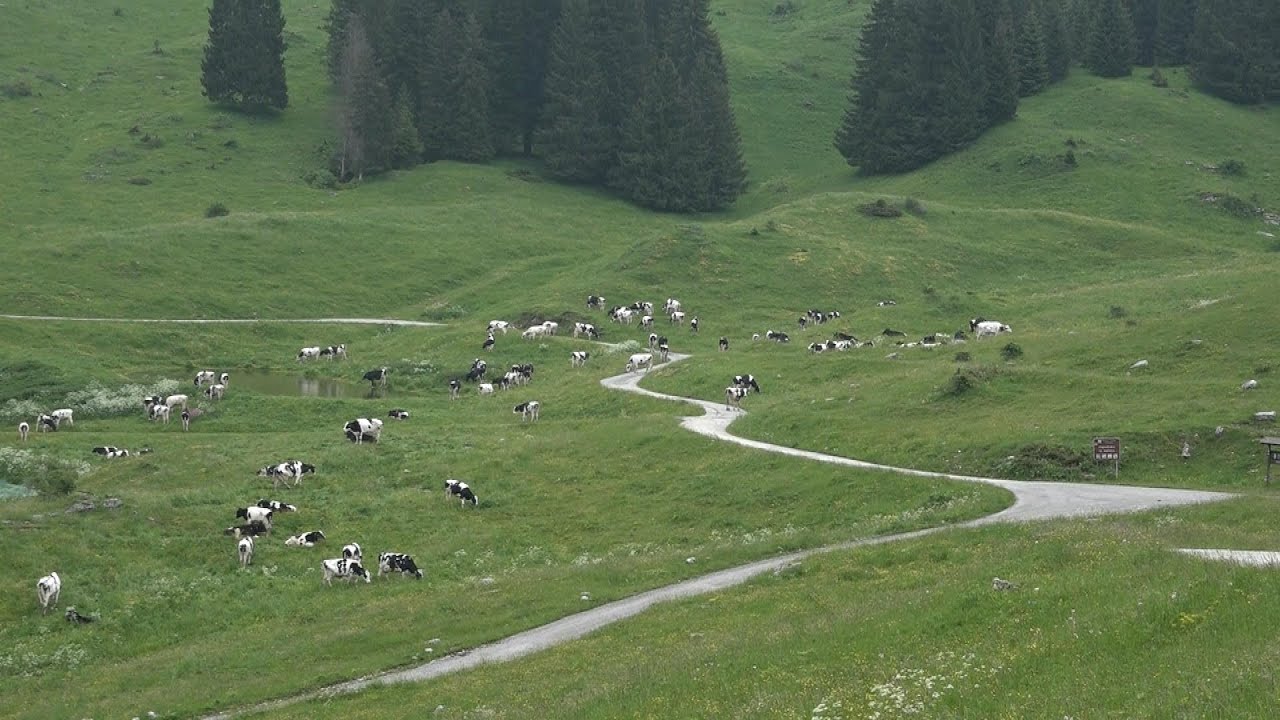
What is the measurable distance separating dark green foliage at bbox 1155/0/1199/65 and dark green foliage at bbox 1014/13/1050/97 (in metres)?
24.1

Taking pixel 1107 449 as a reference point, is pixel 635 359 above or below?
below

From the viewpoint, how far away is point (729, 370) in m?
65.4

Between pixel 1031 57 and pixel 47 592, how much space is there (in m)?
135

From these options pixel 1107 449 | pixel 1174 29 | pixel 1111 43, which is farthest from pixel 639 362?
pixel 1174 29

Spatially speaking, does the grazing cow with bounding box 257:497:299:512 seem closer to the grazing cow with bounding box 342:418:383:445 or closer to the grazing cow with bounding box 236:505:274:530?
the grazing cow with bounding box 236:505:274:530

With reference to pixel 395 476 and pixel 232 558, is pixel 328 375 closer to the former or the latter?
pixel 395 476

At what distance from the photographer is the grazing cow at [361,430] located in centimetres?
5447

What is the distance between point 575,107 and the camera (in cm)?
13425

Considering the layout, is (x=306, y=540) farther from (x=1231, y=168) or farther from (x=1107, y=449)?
(x=1231, y=168)

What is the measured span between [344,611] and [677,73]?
10788cm

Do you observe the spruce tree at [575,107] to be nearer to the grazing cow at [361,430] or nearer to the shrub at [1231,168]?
the shrub at [1231,168]

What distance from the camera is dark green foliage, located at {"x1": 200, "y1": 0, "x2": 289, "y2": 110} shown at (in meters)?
136

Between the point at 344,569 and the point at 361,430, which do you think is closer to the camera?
the point at 344,569

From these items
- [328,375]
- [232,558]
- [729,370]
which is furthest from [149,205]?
[232,558]
